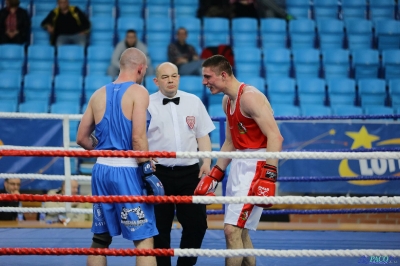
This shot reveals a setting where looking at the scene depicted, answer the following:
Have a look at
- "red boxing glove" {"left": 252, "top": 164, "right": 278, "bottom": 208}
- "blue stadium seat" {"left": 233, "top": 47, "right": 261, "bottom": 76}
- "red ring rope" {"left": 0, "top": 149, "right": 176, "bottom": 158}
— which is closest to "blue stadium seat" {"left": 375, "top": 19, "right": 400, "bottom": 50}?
"blue stadium seat" {"left": 233, "top": 47, "right": 261, "bottom": 76}

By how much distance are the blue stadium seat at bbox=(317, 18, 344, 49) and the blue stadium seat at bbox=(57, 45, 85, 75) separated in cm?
372

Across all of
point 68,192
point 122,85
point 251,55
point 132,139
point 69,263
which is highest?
point 251,55

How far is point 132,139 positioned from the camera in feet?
12.5

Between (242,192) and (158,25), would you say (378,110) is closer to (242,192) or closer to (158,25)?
(158,25)

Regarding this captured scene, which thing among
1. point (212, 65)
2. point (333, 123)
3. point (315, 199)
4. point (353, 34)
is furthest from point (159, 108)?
point (353, 34)

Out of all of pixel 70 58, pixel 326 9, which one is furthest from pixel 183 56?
pixel 326 9

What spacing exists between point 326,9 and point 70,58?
4.28 metres

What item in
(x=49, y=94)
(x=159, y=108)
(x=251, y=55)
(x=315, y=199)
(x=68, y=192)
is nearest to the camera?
(x=315, y=199)

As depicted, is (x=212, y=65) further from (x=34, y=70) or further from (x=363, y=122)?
(x=34, y=70)

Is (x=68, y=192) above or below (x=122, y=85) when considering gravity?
below

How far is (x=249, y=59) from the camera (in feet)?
31.2

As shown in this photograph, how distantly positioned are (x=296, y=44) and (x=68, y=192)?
509cm

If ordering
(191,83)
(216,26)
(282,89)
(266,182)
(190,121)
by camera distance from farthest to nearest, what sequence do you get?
(216,26)
(282,89)
(191,83)
(190,121)
(266,182)

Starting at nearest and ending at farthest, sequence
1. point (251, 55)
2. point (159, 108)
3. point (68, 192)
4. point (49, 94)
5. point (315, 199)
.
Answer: point (315, 199) < point (159, 108) < point (68, 192) < point (49, 94) < point (251, 55)
